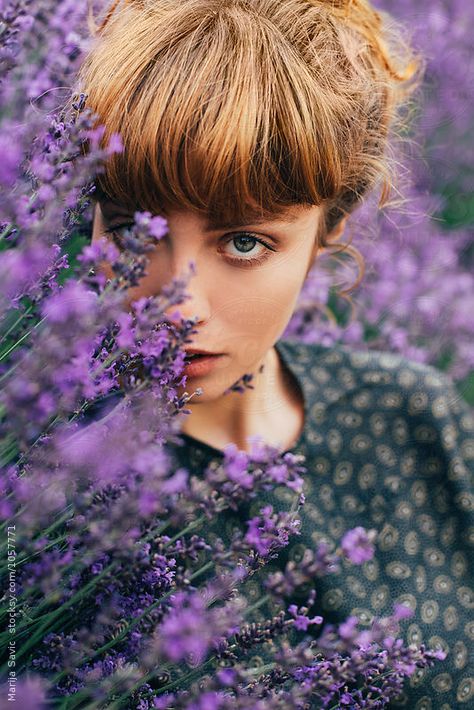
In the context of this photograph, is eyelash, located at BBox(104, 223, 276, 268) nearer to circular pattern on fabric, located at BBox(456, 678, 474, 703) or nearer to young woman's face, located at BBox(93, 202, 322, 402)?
young woman's face, located at BBox(93, 202, 322, 402)

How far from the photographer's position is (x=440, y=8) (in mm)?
2590

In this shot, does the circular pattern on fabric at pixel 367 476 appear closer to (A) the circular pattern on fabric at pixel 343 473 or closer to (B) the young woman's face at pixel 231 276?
(A) the circular pattern on fabric at pixel 343 473

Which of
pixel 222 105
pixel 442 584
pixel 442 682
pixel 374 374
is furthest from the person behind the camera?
pixel 374 374

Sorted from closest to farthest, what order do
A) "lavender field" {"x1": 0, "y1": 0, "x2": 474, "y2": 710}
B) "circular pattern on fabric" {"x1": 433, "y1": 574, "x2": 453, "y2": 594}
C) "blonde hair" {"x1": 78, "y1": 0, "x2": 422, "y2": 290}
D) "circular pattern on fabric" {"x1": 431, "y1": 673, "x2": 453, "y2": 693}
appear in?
"lavender field" {"x1": 0, "y1": 0, "x2": 474, "y2": 710}
"blonde hair" {"x1": 78, "y1": 0, "x2": 422, "y2": 290}
"circular pattern on fabric" {"x1": 431, "y1": 673, "x2": 453, "y2": 693}
"circular pattern on fabric" {"x1": 433, "y1": 574, "x2": 453, "y2": 594}

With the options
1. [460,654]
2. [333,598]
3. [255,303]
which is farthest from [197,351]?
[460,654]

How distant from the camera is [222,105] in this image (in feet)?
2.89

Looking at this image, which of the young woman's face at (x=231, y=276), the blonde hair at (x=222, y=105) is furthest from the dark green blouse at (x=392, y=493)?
the blonde hair at (x=222, y=105)

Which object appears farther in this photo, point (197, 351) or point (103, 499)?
point (197, 351)

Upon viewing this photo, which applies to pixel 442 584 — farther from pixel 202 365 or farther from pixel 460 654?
pixel 202 365

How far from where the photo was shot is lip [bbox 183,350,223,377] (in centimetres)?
101

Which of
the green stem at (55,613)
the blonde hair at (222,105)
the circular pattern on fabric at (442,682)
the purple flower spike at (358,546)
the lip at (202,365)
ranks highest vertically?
the blonde hair at (222,105)

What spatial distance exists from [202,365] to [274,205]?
0.24 m

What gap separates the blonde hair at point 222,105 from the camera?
0.88 meters

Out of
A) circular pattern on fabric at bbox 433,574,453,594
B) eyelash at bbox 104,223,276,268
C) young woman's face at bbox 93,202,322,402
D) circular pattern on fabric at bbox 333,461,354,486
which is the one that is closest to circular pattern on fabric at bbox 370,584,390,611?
circular pattern on fabric at bbox 433,574,453,594
